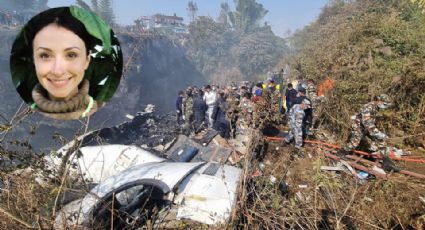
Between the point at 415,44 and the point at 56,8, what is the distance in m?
12.3

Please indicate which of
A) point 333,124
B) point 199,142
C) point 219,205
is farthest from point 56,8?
point 333,124

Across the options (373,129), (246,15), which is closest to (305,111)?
(373,129)

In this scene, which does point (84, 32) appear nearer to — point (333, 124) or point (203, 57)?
point (333, 124)

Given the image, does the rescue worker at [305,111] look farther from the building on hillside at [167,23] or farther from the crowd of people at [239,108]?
the building on hillside at [167,23]

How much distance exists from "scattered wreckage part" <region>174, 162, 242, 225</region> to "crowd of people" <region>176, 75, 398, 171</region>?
3.14ft

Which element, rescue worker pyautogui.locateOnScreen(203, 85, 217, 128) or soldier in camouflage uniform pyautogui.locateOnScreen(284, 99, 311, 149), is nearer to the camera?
soldier in camouflage uniform pyautogui.locateOnScreen(284, 99, 311, 149)

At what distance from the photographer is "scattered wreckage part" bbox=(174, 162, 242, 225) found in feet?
13.9

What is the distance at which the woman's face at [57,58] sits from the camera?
59.1 inches

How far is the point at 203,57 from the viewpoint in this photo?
41281 mm

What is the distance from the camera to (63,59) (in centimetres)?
151

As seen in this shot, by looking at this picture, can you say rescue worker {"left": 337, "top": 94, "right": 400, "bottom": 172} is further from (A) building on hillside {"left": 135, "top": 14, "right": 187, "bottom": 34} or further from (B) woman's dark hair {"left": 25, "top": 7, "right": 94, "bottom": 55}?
(A) building on hillside {"left": 135, "top": 14, "right": 187, "bottom": 34}

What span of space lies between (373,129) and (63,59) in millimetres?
6628

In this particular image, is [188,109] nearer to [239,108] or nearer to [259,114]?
[239,108]

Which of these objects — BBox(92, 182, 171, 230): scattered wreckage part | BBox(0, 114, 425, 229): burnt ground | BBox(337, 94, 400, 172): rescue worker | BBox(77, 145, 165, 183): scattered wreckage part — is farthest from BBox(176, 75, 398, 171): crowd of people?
A: BBox(77, 145, 165, 183): scattered wreckage part
